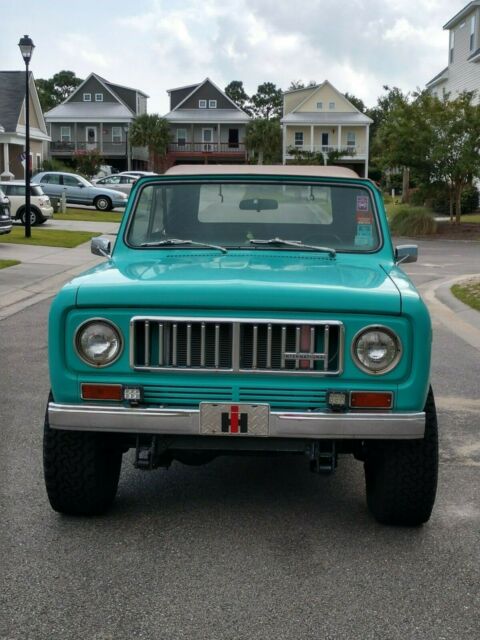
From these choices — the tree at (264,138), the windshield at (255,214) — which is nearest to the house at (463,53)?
the tree at (264,138)

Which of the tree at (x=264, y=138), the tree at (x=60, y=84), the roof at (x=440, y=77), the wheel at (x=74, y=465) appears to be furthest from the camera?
the tree at (x=60, y=84)

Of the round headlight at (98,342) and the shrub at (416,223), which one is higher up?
the round headlight at (98,342)

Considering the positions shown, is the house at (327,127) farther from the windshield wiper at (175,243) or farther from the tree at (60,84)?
the windshield wiper at (175,243)

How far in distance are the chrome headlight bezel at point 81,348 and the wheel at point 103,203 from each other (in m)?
35.8

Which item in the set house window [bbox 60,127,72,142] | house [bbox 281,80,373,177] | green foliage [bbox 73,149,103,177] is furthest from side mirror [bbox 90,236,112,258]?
house window [bbox 60,127,72,142]

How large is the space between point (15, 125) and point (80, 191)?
35.7 feet

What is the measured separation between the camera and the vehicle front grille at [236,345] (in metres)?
4.11

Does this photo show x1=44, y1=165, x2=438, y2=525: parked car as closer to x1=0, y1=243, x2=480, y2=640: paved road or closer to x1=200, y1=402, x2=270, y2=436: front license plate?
x1=200, y1=402, x2=270, y2=436: front license plate

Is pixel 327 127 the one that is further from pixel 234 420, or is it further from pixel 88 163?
pixel 234 420

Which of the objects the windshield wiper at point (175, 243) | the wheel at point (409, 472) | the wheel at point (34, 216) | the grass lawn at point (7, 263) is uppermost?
the windshield wiper at point (175, 243)

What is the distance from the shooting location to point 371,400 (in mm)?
4137

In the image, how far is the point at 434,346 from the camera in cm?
1005

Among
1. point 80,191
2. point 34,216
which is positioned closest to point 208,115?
point 80,191

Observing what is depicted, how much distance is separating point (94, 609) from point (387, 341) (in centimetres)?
172
